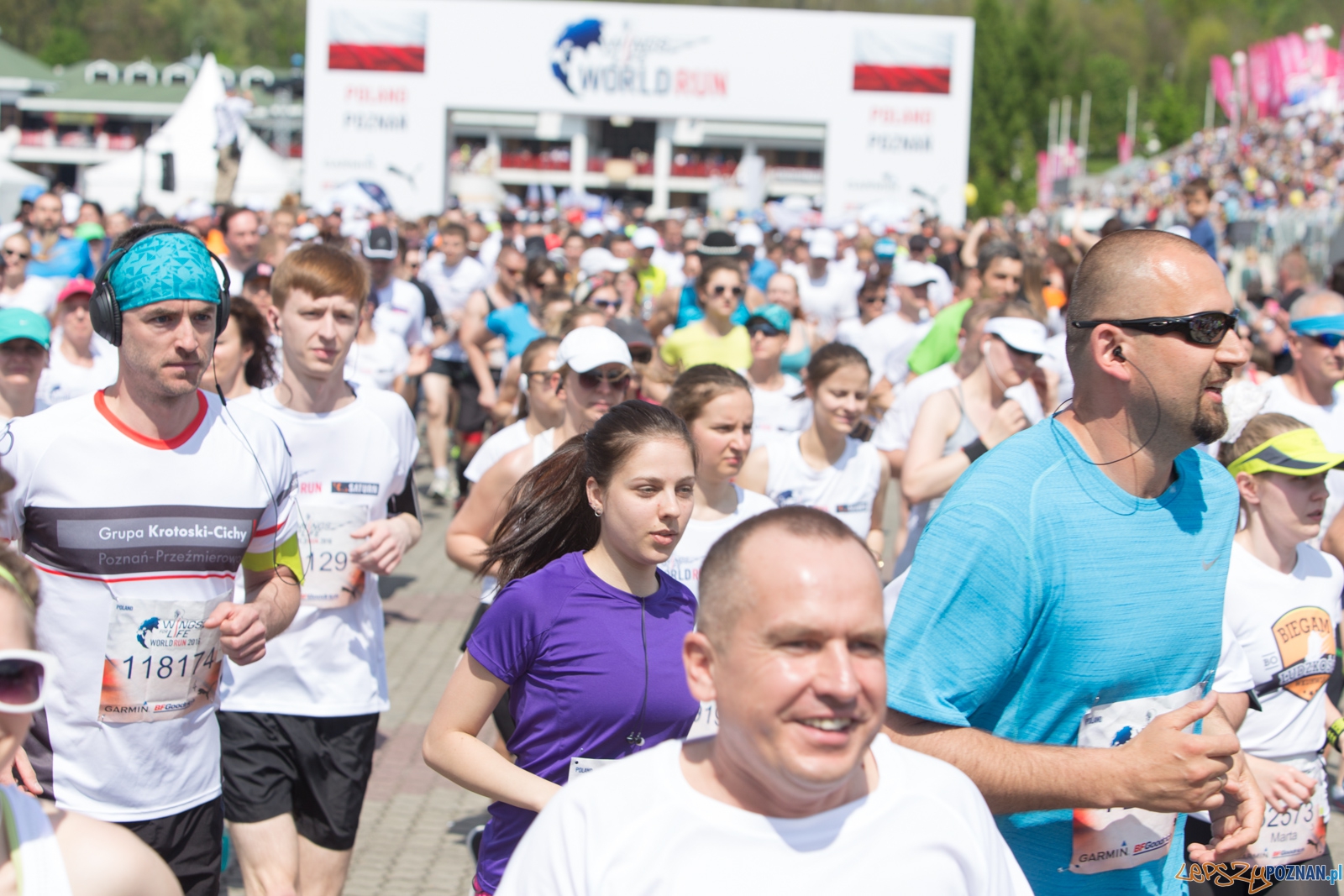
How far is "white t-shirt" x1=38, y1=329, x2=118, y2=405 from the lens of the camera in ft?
21.9

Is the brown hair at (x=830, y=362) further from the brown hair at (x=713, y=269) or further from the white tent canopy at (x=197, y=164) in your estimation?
the white tent canopy at (x=197, y=164)

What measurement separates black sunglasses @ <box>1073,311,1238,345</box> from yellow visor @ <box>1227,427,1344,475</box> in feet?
6.05

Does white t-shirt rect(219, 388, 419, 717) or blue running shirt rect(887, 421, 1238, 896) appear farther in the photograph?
white t-shirt rect(219, 388, 419, 717)

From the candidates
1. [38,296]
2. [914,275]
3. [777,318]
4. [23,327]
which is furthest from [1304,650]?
[38,296]

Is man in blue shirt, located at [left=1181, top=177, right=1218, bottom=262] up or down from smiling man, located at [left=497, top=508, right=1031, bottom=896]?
up

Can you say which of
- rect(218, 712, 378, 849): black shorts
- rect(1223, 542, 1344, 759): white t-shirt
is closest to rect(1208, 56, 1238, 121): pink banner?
rect(1223, 542, 1344, 759): white t-shirt

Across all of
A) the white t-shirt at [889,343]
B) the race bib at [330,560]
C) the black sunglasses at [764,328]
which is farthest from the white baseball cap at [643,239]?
the race bib at [330,560]

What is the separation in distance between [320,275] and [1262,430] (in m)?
3.05

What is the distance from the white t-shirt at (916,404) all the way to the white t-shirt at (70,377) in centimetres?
383

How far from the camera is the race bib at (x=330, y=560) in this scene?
4316 mm

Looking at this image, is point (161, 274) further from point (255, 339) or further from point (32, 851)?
point (255, 339)

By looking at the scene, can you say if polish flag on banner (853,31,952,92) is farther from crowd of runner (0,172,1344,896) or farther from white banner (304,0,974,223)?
crowd of runner (0,172,1344,896)

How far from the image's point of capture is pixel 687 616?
3.09 meters

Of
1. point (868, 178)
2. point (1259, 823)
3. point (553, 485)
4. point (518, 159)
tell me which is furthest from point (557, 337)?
point (518, 159)
